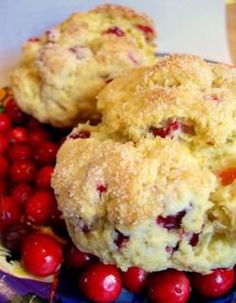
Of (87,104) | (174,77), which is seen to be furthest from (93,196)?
(87,104)

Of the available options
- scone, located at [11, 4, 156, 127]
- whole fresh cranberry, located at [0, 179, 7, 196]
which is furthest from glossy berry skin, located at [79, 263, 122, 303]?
scone, located at [11, 4, 156, 127]

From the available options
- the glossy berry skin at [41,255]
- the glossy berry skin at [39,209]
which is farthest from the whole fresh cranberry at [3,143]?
the glossy berry skin at [41,255]

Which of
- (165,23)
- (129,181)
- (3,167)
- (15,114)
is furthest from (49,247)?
(165,23)

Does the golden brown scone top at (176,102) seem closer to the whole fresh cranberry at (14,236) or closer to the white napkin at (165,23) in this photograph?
the whole fresh cranberry at (14,236)

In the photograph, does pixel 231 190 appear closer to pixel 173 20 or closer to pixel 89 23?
pixel 89 23

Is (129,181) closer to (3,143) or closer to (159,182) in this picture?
(159,182)

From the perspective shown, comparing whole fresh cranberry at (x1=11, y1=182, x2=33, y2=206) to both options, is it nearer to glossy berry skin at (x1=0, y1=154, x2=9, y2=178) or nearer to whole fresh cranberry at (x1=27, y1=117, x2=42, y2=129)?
glossy berry skin at (x1=0, y1=154, x2=9, y2=178)
